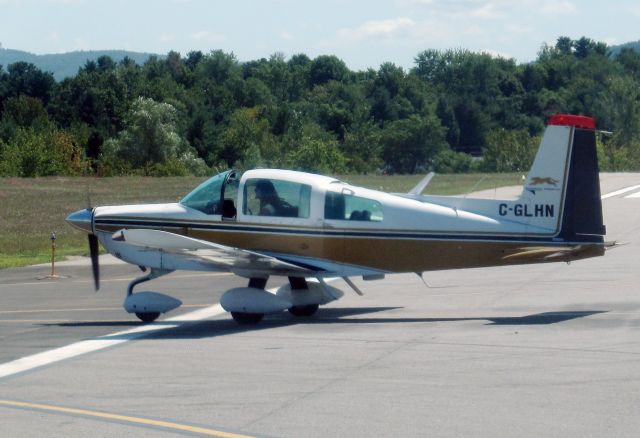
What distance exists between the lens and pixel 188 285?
20297mm

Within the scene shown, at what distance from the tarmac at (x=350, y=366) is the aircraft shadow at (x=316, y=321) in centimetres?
3

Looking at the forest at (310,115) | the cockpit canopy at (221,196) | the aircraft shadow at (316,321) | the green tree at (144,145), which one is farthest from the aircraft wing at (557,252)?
the green tree at (144,145)

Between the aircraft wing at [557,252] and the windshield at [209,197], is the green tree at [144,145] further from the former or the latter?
the aircraft wing at [557,252]

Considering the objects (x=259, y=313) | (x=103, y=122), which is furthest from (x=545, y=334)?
(x=103, y=122)

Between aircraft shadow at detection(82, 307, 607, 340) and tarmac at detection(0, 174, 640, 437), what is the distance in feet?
0.10

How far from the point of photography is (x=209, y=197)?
15.5 m

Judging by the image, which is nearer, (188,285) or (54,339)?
(54,339)

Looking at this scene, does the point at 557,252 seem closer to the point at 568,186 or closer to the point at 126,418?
the point at 568,186

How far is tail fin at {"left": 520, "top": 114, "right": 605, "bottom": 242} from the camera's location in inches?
560

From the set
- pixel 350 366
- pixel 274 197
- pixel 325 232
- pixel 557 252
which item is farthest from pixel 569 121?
pixel 350 366

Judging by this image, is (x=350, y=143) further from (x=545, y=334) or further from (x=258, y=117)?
(x=545, y=334)

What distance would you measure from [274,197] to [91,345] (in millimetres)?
3474

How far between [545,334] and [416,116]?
335 ft

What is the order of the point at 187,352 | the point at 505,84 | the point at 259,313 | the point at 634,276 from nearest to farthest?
the point at 187,352 < the point at 259,313 < the point at 634,276 < the point at 505,84
